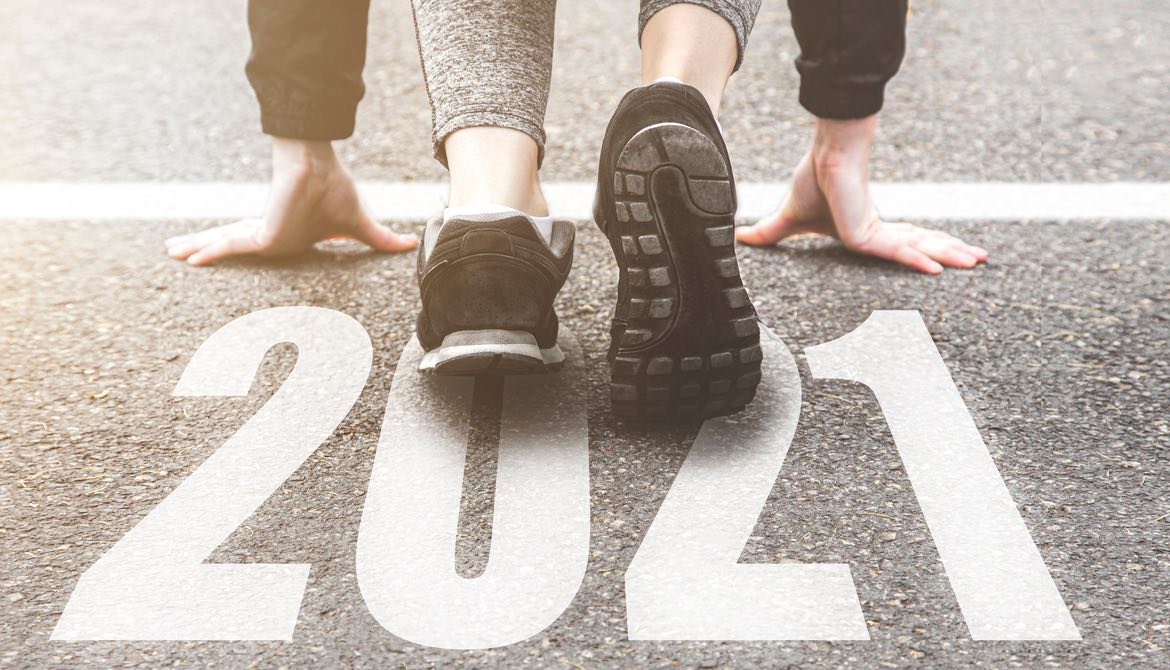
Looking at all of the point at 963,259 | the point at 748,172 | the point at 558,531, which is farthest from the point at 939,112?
the point at 558,531

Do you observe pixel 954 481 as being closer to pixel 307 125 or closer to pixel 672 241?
pixel 672 241

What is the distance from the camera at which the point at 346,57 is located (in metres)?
1.88

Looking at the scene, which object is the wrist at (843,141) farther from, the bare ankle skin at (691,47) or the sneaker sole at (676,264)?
the sneaker sole at (676,264)

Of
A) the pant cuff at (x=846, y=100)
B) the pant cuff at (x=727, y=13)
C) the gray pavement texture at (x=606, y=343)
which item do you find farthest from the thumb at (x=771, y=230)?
the pant cuff at (x=727, y=13)

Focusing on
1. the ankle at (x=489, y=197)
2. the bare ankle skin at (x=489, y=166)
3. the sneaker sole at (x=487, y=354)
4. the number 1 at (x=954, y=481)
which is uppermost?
the bare ankle skin at (x=489, y=166)

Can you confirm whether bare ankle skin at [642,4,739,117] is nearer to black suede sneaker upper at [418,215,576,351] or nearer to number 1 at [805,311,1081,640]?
black suede sneaker upper at [418,215,576,351]

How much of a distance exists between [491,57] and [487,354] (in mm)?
379

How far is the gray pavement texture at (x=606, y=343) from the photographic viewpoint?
3.81ft

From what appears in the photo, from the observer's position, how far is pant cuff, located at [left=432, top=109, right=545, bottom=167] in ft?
4.76

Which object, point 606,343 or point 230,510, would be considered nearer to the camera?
point 230,510

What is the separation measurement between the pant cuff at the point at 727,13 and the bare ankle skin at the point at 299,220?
0.66 metres

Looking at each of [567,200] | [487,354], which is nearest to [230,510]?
[487,354]

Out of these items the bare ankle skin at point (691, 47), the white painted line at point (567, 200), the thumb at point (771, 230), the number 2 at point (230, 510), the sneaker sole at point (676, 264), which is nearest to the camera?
the number 2 at point (230, 510)

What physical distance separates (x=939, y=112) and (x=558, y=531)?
1728mm
